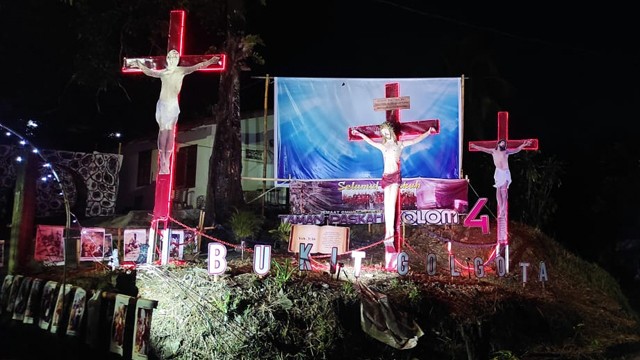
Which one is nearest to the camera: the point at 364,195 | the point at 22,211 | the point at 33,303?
the point at 33,303

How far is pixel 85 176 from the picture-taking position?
21766mm

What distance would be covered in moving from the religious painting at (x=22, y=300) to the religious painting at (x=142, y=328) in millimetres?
2944

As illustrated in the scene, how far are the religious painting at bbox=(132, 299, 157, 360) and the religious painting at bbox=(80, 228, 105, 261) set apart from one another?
213 inches

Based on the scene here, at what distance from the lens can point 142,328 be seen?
7.65 meters

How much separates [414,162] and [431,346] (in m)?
8.39

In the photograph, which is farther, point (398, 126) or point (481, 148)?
point (481, 148)

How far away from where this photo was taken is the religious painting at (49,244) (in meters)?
12.1

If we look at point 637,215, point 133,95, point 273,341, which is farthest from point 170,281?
point 637,215

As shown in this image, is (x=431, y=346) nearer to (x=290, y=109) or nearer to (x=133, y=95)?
(x=290, y=109)

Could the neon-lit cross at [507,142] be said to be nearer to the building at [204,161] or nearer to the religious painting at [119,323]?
the building at [204,161]

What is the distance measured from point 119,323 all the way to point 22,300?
2747 mm

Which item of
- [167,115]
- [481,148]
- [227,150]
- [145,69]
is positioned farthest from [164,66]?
[481,148]

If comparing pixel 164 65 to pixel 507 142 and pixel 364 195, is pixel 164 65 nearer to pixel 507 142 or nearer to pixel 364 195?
pixel 364 195

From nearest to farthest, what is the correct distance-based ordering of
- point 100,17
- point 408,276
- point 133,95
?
point 408,276, point 100,17, point 133,95
